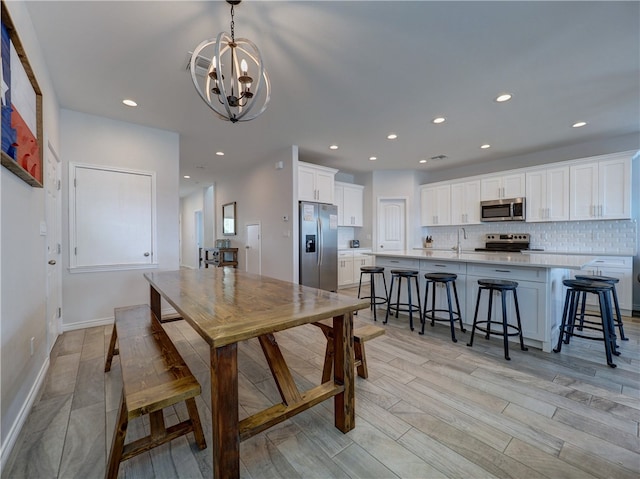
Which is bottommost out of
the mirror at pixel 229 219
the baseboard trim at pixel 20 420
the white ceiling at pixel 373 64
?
the baseboard trim at pixel 20 420

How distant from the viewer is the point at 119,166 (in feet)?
11.7

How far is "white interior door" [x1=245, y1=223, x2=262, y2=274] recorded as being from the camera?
559cm

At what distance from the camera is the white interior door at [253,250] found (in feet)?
18.3

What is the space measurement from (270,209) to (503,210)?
440 centimetres

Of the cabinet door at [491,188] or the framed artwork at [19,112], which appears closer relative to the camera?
the framed artwork at [19,112]

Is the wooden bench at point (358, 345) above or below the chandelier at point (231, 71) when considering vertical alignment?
below

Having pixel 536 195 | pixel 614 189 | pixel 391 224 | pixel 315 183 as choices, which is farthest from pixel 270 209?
pixel 614 189

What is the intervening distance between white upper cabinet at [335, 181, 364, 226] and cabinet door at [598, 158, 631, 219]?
13.5 ft

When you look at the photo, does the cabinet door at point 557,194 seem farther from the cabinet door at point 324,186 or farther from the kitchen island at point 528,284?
the cabinet door at point 324,186

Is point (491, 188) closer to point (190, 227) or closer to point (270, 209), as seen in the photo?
point (270, 209)

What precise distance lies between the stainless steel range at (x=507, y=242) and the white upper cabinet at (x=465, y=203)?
46 cm

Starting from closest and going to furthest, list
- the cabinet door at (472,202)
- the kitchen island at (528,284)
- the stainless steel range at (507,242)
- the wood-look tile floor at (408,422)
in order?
the wood-look tile floor at (408,422) < the kitchen island at (528,284) < the stainless steel range at (507,242) < the cabinet door at (472,202)

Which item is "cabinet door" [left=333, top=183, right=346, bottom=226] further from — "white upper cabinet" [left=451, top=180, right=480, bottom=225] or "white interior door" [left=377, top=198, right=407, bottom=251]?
"white upper cabinet" [left=451, top=180, right=480, bottom=225]

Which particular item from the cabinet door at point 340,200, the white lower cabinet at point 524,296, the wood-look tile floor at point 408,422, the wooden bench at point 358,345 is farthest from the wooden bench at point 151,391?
the cabinet door at point 340,200
